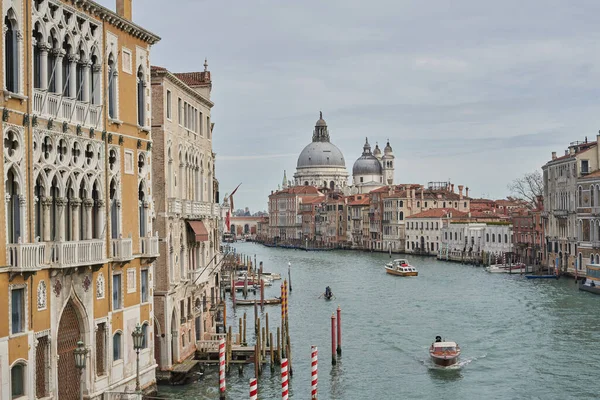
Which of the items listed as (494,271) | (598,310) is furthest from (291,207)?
(598,310)

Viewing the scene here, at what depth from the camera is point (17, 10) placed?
9.59 metres

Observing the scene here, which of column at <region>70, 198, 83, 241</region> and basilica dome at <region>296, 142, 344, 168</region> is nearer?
column at <region>70, 198, 83, 241</region>

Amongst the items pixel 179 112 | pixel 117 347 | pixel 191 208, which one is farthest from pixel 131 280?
pixel 179 112

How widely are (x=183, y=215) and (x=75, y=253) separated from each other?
538 centimetres

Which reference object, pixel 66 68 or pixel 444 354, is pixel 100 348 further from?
pixel 444 354

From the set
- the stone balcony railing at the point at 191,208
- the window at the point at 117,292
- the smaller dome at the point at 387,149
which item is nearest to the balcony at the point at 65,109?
the window at the point at 117,292

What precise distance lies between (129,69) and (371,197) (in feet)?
207

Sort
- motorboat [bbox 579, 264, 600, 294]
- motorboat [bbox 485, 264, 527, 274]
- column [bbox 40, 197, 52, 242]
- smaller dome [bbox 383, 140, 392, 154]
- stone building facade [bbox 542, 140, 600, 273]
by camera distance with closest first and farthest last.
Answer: column [bbox 40, 197, 52, 242] → motorboat [bbox 579, 264, 600, 294] → stone building facade [bbox 542, 140, 600, 273] → motorboat [bbox 485, 264, 527, 274] → smaller dome [bbox 383, 140, 392, 154]

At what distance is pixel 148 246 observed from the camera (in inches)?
516

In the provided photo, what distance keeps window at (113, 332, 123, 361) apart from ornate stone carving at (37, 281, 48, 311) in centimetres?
204

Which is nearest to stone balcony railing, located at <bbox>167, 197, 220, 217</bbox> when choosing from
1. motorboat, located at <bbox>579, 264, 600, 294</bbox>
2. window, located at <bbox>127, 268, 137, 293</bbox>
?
window, located at <bbox>127, 268, 137, 293</bbox>

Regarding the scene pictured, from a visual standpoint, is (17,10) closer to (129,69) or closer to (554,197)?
(129,69)

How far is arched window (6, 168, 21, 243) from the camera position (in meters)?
9.57

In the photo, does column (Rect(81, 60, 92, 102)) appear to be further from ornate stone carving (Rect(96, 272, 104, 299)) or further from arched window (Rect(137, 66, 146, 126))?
ornate stone carving (Rect(96, 272, 104, 299))
